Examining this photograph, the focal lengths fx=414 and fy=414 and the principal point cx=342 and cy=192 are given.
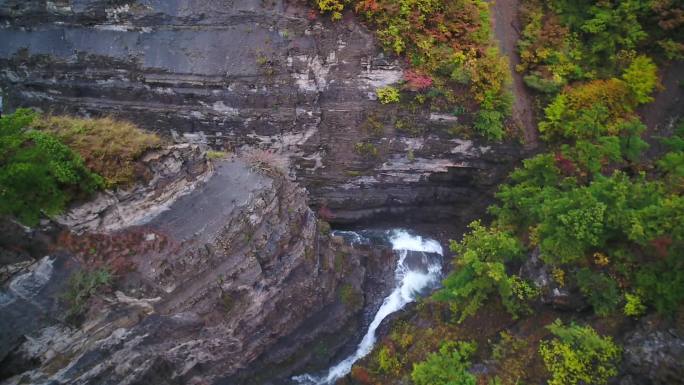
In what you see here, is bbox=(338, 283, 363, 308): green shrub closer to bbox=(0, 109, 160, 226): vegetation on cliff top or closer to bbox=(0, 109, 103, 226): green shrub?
bbox=(0, 109, 160, 226): vegetation on cliff top

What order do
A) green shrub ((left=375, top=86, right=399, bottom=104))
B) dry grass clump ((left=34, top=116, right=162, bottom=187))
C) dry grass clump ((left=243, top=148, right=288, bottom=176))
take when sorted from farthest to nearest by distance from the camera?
green shrub ((left=375, top=86, right=399, bottom=104)), dry grass clump ((left=243, top=148, right=288, bottom=176)), dry grass clump ((left=34, top=116, right=162, bottom=187))

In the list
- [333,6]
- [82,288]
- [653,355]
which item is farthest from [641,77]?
[82,288]

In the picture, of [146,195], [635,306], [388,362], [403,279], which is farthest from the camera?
[403,279]

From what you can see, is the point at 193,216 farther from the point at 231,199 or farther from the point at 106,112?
the point at 106,112

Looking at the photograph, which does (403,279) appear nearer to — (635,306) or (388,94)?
(388,94)

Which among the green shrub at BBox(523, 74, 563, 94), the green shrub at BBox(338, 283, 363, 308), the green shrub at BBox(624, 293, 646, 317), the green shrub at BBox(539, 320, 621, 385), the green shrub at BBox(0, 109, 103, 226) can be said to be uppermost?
the green shrub at BBox(523, 74, 563, 94)

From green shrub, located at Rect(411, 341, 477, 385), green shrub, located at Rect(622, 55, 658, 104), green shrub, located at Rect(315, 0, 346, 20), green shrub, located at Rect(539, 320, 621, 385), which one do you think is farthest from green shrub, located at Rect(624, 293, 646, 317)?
green shrub, located at Rect(315, 0, 346, 20)

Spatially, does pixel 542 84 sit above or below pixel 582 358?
above

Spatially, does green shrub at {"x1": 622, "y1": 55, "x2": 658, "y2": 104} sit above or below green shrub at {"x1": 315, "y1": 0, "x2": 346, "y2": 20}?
below
